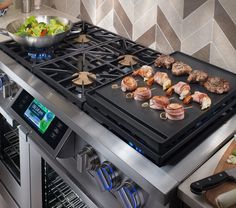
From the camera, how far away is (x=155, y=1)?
5.49 feet

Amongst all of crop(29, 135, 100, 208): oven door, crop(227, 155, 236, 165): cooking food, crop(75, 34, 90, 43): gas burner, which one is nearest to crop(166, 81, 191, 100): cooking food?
→ crop(227, 155, 236, 165): cooking food

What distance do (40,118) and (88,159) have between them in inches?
11.9

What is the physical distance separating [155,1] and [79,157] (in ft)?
2.76

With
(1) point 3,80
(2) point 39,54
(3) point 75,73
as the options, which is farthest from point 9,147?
(3) point 75,73

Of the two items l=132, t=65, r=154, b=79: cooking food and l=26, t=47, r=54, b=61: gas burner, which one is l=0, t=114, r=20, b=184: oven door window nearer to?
l=26, t=47, r=54, b=61: gas burner

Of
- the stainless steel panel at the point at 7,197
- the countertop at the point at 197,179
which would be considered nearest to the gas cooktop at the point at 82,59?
the countertop at the point at 197,179

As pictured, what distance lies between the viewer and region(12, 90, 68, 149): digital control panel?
1291 mm

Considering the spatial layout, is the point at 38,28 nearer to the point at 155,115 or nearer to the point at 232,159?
the point at 155,115

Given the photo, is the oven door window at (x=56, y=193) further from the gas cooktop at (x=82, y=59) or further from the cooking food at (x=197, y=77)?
the cooking food at (x=197, y=77)

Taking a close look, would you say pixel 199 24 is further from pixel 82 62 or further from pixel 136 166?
pixel 136 166

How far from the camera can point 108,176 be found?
1.11 metres

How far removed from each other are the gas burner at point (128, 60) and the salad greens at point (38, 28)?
0.33m

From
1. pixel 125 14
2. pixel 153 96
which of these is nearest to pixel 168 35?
pixel 125 14

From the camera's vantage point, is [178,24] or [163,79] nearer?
[163,79]
